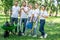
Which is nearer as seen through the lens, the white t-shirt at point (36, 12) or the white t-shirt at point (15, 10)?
the white t-shirt at point (36, 12)

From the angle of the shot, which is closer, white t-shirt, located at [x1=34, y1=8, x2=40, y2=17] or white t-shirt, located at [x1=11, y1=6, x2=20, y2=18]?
white t-shirt, located at [x1=34, y1=8, x2=40, y2=17]

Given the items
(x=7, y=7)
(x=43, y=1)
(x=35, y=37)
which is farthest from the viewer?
(x=43, y=1)

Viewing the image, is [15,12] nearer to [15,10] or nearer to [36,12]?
[15,10]

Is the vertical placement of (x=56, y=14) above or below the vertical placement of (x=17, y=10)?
below

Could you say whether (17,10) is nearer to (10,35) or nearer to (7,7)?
(10,35)

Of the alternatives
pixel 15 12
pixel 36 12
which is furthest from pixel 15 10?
pixel 36 12

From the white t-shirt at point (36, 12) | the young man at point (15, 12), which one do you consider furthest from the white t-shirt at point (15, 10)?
the white t-shirt at point (36, 12)

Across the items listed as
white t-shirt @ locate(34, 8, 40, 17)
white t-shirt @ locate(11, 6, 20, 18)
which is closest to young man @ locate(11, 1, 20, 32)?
white t-shirt @ locate(11, 6, 20, 18)

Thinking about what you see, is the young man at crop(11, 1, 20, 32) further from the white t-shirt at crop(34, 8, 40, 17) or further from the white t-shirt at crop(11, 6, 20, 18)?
the white t-shirt at crop(34, 8, 40, 17)

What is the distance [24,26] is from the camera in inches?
575

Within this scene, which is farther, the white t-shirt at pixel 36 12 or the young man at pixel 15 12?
the young man at pixel 15 12

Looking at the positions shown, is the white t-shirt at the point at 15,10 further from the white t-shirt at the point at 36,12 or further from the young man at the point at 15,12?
the white t-shirt at the point at 36,12

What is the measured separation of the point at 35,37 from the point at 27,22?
0.94m

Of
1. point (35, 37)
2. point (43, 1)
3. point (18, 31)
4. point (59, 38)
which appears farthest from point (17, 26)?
point (43, 1)
